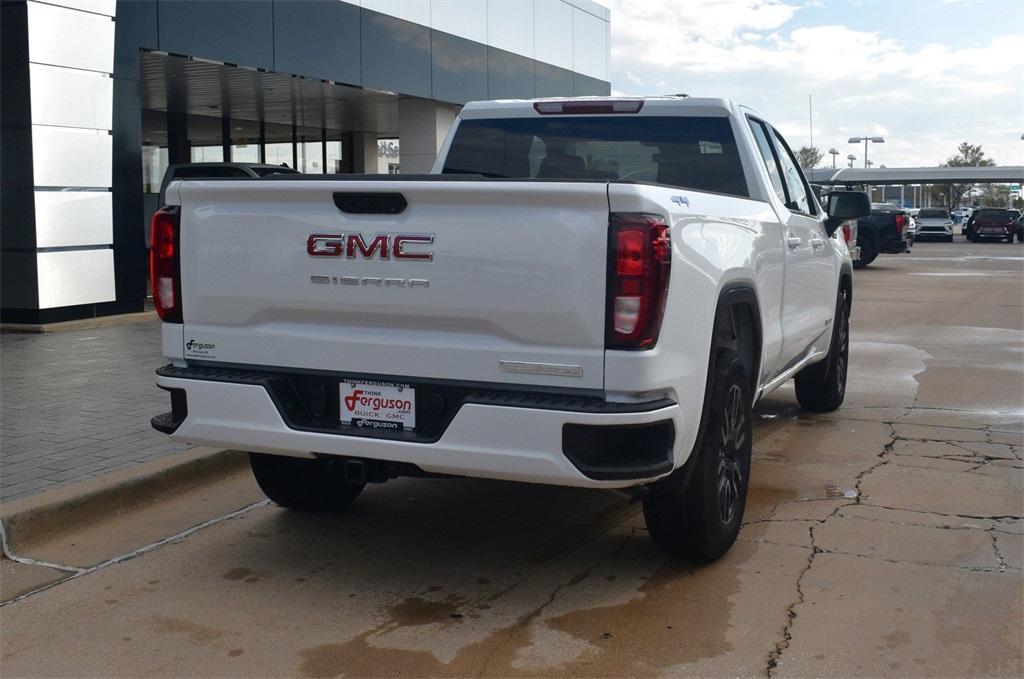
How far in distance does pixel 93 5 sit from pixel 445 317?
1082cm

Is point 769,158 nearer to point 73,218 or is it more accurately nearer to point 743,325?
point 743,325

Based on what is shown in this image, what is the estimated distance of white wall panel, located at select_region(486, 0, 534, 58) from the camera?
74.4 feet

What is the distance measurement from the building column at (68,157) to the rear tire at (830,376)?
→ 8.63 m

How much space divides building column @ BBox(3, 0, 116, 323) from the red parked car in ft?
143

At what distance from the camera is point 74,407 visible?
8.06m

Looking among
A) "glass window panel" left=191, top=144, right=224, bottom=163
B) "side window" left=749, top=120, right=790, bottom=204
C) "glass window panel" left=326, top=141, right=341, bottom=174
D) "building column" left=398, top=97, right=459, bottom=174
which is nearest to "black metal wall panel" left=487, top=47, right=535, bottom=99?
"building column" left=398, top=97, right=459, bottom=174

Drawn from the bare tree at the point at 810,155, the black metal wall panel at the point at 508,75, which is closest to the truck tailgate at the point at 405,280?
Answer: the black metal wall panel at the point at 508,75

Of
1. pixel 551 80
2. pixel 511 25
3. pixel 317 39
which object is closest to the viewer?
pixel 317 39

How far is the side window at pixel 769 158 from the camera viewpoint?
6.50 m

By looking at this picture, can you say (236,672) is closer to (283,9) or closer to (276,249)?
(276,249)

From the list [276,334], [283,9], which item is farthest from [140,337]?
[276,334]

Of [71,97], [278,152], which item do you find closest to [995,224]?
[278,152]

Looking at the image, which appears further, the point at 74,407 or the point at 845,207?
the point at 74,407

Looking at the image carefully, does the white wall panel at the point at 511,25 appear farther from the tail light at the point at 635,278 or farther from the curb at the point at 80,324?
the tail light at the point at 635,278
